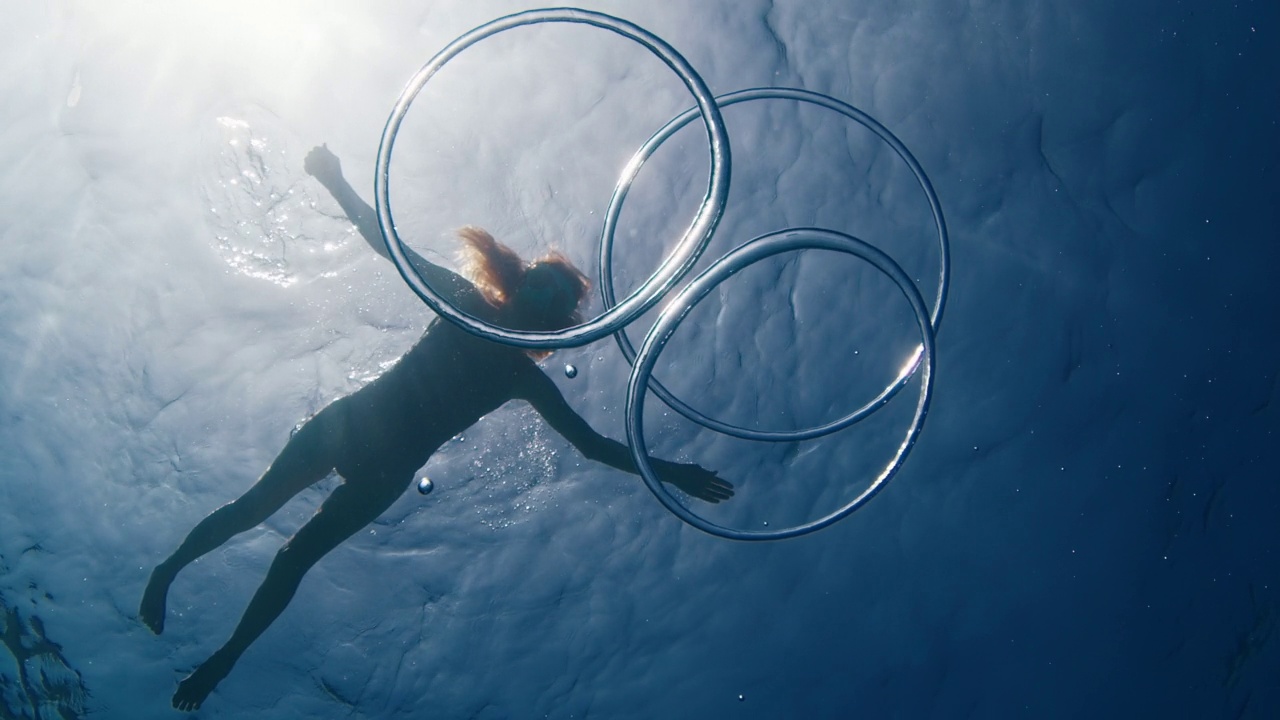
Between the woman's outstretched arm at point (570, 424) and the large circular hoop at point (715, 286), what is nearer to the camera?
the large circular hoop at point (715, 286)

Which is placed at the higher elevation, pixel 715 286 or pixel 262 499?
pixel 715 286

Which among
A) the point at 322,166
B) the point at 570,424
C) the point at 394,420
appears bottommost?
the point at 394,420

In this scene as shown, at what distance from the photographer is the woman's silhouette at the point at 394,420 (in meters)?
5.05

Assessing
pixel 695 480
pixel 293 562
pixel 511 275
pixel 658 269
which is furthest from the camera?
pixel 511 275

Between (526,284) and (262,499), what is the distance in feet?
9.99

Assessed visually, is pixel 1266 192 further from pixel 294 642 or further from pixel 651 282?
Answer: pixel 294 642

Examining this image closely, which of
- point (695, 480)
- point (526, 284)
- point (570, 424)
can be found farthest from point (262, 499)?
point (695, 480)

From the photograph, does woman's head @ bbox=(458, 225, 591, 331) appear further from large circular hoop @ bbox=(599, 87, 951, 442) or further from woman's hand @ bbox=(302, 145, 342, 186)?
woman's hand @ bbox=(302, 145, 342, 186)

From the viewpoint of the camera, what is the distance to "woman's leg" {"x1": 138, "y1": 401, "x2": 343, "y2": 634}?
5238 mm

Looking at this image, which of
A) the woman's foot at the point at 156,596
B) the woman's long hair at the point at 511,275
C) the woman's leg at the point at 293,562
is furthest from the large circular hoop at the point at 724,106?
the woman's foot at the point at 156,596

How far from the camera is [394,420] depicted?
5520 millimetres

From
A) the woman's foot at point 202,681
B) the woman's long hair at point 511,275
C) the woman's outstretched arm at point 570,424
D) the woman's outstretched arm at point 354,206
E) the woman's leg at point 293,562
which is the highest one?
the woman's long hair at point 511,275

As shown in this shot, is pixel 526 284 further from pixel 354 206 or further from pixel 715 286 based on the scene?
pixel 715 286

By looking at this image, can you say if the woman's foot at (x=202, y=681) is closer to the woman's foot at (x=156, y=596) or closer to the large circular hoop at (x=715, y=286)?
the woman's foot at (x=156, y=596)
